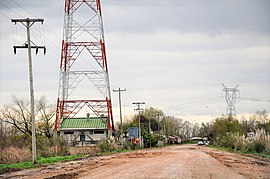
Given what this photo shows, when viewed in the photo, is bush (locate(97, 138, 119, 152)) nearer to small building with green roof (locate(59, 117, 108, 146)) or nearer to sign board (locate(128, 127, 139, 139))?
small building with green roof (locate(59, 117, 108, 146))

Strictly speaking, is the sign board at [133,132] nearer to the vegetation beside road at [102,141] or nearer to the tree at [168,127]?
the vegetation beside road at [102,141]

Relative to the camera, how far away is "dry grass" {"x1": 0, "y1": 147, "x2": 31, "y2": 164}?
1387 inches

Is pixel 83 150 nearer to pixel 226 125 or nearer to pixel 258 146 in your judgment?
pixel 258 146

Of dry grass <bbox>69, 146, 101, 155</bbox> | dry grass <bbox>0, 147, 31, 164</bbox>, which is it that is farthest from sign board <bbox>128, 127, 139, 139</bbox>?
dry grass <bbox>0, 147, 31, 164</bbox>

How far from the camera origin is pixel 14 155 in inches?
1442

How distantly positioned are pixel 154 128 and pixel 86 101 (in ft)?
273

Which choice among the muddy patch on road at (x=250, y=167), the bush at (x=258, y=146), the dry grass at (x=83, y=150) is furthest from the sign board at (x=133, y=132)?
the muddy patch on road at (x=250, y=167)

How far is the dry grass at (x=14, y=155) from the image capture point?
116ft

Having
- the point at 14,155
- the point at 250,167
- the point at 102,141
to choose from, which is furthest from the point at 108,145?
the point at 250,167

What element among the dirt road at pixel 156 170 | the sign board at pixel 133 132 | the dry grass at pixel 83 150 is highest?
the sign board at pixel 133 132

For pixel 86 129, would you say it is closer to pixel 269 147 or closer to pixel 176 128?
pixel 269 147

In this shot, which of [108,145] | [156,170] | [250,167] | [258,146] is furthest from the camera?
[108,145]

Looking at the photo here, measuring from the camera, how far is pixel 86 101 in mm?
65938

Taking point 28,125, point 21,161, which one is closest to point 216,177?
point 21,161
